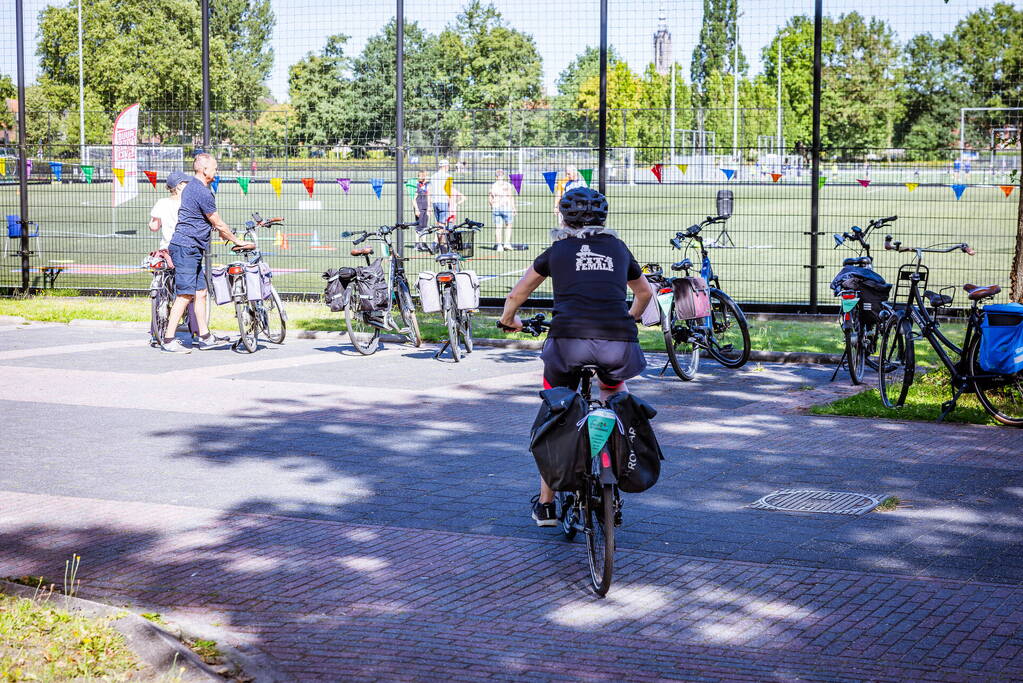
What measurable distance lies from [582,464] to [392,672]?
1384 mm

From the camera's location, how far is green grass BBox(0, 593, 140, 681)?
14.8ft

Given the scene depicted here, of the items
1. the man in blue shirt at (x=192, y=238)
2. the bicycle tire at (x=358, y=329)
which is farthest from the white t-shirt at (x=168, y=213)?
the bicycle tire at (x=358, y=329)

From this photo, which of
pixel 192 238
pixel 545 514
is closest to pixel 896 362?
pixel 545 514

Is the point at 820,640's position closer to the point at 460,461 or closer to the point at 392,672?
the point at 392,672

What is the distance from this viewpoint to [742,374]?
1209 centimetres

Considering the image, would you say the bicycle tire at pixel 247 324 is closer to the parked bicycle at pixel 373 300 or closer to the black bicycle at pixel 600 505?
the parked bicycle at pixel 373 300

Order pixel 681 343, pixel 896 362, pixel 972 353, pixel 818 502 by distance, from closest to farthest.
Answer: pixel 818 502 → pixel 972 353 → pixel 896 362 → pixel 681 343

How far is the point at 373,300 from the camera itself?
42.9 ft

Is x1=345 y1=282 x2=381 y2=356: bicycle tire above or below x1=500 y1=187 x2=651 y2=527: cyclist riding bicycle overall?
below

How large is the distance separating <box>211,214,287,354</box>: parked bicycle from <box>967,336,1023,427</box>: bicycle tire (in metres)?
7.44

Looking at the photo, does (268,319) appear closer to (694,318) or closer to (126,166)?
(694,318)

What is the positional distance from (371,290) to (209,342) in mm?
2170

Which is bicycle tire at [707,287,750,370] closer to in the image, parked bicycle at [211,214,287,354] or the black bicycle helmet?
parked bicycle at [211,214,287,354]

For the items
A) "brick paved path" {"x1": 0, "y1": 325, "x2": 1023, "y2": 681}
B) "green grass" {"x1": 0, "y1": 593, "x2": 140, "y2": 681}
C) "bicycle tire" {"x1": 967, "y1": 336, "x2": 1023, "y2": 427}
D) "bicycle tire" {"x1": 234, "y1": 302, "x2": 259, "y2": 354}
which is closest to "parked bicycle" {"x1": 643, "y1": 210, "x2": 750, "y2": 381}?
"brick paved path" {"x1": 0, "y1": 325, "x2": 1023, "y2": 681}
